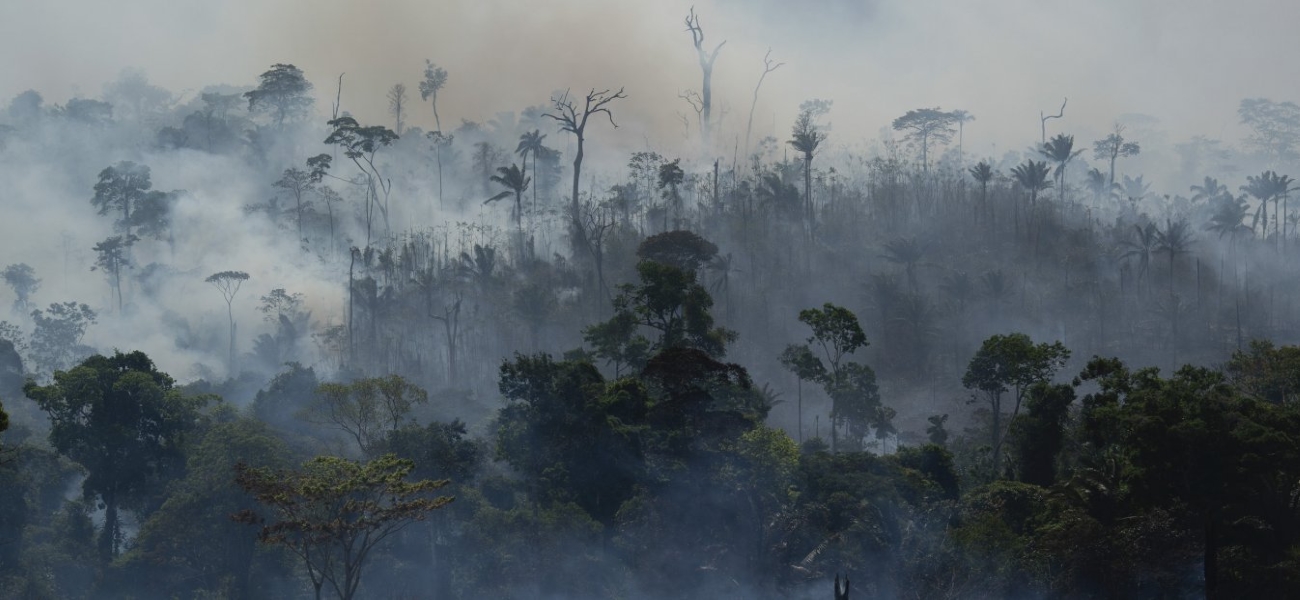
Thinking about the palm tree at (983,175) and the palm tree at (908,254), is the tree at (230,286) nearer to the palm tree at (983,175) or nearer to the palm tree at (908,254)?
the palm tree at (908,254)

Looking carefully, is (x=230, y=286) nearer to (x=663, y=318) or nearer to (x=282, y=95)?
(x=282, y=95)

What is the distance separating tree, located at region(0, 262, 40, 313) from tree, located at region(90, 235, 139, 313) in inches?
208

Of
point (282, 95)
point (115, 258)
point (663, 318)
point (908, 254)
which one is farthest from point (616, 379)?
point (282, 95)

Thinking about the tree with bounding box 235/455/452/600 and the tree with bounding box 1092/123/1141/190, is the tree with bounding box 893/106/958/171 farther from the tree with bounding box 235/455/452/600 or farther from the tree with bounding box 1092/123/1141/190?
the tree with bounding box 235/455/452/600

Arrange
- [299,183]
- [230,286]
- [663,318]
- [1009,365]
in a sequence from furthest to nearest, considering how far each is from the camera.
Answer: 1. [299,183]
2. [230,286]
3. [663,318]
4. [1009,365]

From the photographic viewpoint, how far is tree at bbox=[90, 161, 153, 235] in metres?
112

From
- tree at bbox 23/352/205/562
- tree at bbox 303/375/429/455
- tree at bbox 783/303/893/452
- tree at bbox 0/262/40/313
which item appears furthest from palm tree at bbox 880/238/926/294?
tree at bbox 0/262/40/313

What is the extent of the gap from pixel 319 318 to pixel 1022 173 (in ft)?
186

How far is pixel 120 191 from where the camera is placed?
112125 mm

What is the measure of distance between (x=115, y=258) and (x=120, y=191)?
6.43m

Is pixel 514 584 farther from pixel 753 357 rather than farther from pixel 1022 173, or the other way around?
pixel 1022 173

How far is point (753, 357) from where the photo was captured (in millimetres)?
86812

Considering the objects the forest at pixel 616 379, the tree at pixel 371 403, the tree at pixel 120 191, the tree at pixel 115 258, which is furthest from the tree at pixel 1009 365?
the tree at pixel 120 191

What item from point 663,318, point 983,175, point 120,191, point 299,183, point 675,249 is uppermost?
point 299,183
